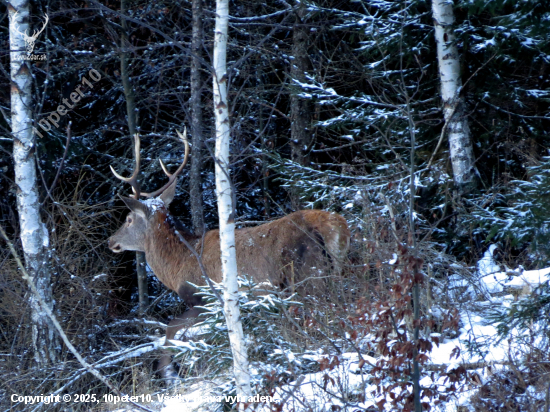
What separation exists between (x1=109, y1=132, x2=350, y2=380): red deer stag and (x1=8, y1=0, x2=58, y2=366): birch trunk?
121 centimetres

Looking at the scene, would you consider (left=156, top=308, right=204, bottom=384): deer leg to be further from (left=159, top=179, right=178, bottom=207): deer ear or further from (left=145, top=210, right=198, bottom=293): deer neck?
(left=159, top=179, right=178, bottom=207): deer ear

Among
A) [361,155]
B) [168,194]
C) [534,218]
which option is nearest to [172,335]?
[168,194]

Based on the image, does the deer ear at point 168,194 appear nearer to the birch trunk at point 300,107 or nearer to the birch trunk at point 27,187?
the birch trunk at point 27,187

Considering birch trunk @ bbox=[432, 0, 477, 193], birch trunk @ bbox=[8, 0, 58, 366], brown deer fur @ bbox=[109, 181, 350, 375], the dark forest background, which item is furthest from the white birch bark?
birch trunk @ bbox=[432, 0, 477, 193]

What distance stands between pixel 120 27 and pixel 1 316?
468 cm

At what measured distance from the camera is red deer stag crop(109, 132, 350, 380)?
6.67m

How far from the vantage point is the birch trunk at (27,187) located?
21.1 feet

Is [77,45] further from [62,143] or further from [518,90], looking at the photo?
[518,90]

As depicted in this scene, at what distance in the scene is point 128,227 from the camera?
8.19 m

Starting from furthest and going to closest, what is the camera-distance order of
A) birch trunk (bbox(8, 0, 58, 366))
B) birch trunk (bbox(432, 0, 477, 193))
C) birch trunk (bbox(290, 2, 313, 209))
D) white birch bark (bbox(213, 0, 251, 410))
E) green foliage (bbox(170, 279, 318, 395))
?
1. birch trunk (bbox(290, 2, 313, 209))
2. birch trunk (bbox(432, 0, 477, 193))
3. birch trunk (bbox(8, 0, 58, 366))
4. green foliage (bbox(170, 279, 318, 395))
5. white birch bark (bbox(213, 0, 251, 410))

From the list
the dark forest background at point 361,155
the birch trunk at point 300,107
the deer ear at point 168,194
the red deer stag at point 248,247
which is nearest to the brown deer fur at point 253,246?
the red deer stag at point 248,247

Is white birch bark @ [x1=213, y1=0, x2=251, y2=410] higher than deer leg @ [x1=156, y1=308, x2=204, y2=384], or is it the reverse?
white birch bark @ [x1=213, y1=0, x2=251, y2=410]

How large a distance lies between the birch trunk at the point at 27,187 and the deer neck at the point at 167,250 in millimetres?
1717

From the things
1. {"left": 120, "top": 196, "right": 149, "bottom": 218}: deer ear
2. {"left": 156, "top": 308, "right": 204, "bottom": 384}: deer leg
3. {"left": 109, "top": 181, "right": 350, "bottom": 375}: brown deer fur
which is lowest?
{"left": 156, "top": 308, "right": 204, "bottom": 384}: deer leg
